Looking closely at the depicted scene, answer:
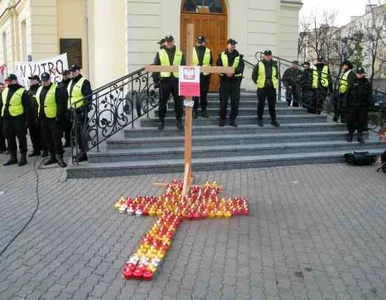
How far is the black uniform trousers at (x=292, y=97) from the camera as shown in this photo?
12578mm

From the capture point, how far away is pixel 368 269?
15.5 feet

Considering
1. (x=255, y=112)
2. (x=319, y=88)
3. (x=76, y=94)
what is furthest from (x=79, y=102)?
(x=319, y=88)

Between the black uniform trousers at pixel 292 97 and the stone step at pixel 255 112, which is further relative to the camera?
the black uniform trousers at pixel 292 97

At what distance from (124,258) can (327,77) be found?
8864mm

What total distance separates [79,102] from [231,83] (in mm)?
3314

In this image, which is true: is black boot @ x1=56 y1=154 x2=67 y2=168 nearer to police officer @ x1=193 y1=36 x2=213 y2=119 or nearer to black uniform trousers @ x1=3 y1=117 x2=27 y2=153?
black uniform trousers @ x1=3 y1=117 x2=27 y2=153

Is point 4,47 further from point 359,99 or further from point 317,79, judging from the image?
point 359,99

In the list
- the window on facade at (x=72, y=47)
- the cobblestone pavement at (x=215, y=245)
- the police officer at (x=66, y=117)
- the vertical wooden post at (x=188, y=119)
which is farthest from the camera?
the window on facade at (x=72, y=47)

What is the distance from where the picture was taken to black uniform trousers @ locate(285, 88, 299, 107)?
12578mm

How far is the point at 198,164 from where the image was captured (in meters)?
9.06

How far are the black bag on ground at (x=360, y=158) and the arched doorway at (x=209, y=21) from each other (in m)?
4.79

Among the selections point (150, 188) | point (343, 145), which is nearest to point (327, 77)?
point (343, 145)

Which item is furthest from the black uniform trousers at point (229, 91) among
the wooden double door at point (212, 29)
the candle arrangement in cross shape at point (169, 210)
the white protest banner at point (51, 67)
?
the white protest banner at point (51, 67)

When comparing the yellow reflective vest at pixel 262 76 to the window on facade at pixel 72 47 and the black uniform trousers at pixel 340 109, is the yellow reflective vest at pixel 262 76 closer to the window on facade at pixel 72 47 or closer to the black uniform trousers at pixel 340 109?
the black uniform trousers at pixel 340 109
